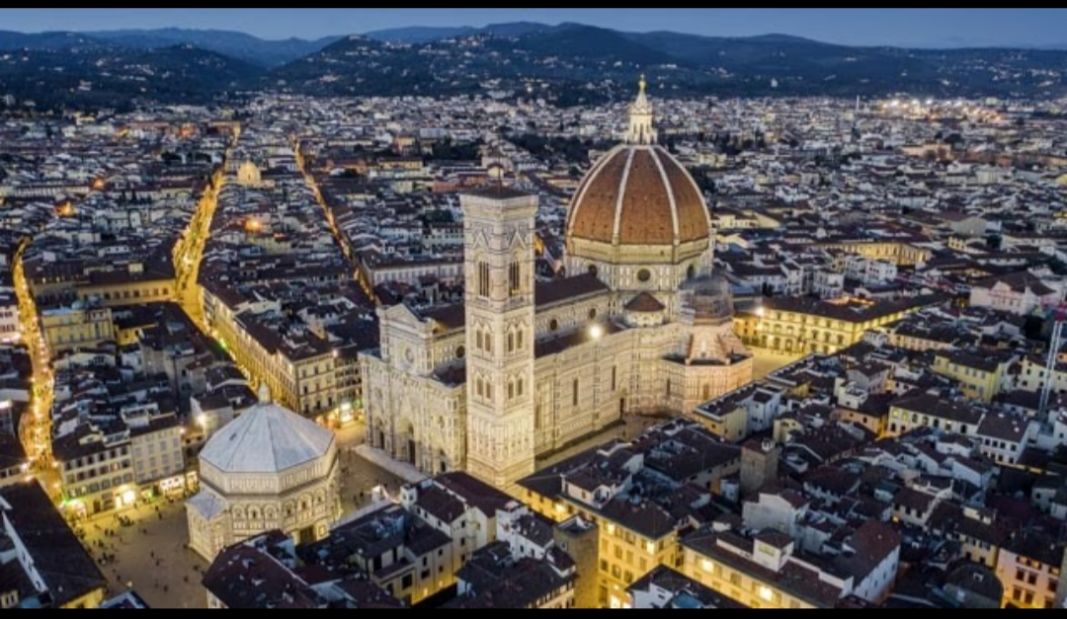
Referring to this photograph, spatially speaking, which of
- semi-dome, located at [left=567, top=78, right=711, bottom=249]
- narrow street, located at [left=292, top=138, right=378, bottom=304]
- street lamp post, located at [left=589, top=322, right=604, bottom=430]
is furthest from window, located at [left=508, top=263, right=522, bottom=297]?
narrow street, located at [left=292, top=138, right=378, bottom=304]

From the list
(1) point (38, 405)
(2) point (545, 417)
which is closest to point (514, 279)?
(2) point (545, 417)

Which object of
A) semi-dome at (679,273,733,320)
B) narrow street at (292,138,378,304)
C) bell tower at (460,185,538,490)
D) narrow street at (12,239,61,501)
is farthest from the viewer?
narrow street at (292,138,378,304)

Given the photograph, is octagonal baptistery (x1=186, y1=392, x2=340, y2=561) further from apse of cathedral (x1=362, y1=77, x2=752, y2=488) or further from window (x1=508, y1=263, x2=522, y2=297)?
window (x1=508, y1=263, x2=522, y2=297)

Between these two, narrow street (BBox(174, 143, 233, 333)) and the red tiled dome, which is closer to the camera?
the red tiled dome

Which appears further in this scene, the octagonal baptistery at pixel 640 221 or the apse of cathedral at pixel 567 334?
the octagonal baptistery at pixel 640 221

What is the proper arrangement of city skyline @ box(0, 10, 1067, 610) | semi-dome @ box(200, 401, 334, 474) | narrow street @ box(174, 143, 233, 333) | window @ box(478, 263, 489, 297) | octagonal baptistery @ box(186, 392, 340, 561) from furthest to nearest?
narrow street @ box(174, 143, 233, 333)
window @ box(478, 263, 489, 297)
semi-dome @ box(200, 401, 334, 474)
octagonal baptistery @ box(186, 392, 340, 561)
city skyline @ box(0, 10, 1067, 610)

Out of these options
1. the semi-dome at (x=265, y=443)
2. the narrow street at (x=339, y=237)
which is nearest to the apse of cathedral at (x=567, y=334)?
the semi-dome at (x=265, y=443)

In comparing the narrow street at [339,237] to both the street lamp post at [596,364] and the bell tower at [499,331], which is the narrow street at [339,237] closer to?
the street lamp post at [596,364]
